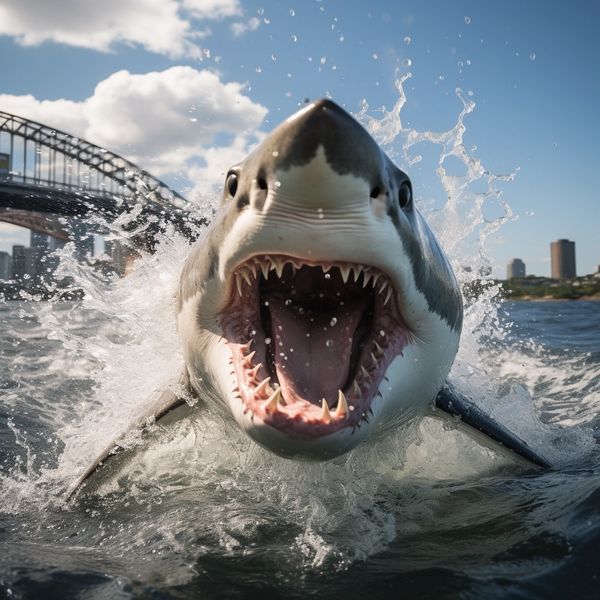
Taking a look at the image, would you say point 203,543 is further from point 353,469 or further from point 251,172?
point 251,172

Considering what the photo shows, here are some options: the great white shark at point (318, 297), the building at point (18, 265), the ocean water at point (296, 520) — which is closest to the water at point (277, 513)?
the ocean water at point (296, 520)

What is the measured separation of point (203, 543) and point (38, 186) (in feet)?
145

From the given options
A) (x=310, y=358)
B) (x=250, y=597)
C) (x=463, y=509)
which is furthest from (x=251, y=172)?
(x=463, y=509)

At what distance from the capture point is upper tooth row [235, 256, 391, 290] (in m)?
1.81

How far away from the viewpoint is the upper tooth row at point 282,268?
181cm

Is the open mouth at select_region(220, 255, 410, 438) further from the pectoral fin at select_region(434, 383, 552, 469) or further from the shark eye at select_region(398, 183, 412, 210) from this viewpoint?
the pectoral fin at select_region(434, 383, 552, 469)

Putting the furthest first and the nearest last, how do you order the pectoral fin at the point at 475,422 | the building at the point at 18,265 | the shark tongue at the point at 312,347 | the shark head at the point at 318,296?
the building at the point at 18,265, the pectoral fin at the point at 475,422, the shark tongue at the point at 312,347, the shark head at the point at 318,296

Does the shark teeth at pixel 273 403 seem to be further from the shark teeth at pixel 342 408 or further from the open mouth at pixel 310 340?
the shark teeth at pixel 342 408

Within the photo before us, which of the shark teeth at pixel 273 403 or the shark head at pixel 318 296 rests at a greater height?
the shark head at pixel 318 296

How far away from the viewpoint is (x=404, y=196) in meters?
2.04

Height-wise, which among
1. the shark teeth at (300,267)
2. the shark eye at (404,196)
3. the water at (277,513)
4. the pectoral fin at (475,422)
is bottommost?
the water at (277,513)

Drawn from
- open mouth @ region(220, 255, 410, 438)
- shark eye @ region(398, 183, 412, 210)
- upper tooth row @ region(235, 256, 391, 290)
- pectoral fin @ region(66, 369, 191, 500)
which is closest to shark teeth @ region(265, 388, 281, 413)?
open mouth @ region(220, 255, 410, 438)

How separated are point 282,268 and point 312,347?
0.39m

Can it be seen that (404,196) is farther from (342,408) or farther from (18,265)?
(18,265)
